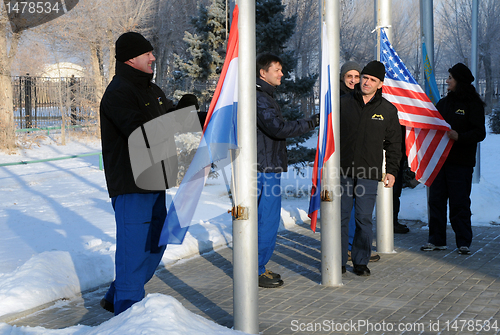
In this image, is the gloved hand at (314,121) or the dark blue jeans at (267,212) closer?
the gloved hand at (314,121)

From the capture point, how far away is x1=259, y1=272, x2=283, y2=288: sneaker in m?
5.07

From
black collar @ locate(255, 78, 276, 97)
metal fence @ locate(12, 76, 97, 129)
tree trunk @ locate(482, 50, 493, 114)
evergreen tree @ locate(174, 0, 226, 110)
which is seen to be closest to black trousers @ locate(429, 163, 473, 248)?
black collar @ locate(255, 78, 276, 97)

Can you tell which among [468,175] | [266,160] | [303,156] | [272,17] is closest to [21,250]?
[266,160]

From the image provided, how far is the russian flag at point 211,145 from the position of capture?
3730 millimetres

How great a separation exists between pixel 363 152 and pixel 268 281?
1.61 metres

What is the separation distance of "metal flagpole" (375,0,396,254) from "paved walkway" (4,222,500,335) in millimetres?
167

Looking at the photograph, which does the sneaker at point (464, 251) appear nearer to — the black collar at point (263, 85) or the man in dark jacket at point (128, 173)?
the black collar at point (263, 85)

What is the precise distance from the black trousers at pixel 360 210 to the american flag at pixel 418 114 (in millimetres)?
1285

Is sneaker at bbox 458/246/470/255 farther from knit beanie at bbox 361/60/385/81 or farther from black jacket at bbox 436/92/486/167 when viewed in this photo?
knit beanie at bbox 361/60/385/81

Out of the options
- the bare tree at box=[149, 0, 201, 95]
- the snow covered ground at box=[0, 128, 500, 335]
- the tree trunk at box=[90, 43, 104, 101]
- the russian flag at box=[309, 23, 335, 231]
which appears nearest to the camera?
the snow covered ground at box=[0, 128, 500, 335]

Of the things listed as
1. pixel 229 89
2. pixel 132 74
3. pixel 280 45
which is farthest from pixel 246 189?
pixel 280 45

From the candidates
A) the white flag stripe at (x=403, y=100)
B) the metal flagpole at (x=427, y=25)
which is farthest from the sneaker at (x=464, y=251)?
the metal flagpole at (x=427, y=25)

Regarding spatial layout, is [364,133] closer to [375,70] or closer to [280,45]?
[375,70]

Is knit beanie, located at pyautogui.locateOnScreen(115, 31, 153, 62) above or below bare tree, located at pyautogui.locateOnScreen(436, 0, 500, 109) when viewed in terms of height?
below
